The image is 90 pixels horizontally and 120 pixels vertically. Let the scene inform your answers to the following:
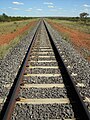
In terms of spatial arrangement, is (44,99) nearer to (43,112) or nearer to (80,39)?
(43,112)

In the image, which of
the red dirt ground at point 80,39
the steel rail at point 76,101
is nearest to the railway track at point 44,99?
the steel rail at point 76,101

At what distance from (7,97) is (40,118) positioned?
124 centimetres

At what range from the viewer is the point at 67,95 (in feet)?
17.5

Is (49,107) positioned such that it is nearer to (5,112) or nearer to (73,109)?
(73,109)

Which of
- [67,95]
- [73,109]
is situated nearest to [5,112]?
[73,109]

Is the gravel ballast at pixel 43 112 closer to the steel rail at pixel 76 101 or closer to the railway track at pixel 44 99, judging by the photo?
the railway track at pixel 44 99

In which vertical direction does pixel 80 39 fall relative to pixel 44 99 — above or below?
below

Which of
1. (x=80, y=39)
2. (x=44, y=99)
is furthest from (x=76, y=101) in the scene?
(x=80, y=39)

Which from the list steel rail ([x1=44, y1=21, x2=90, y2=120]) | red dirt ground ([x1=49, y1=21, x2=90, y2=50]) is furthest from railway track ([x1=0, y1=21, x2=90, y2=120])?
red dirt ground ([x1=49, y1=21, x2=90, y2=50])

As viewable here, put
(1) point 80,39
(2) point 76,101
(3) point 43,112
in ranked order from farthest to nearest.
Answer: (1) point 80,39 < (2) point 76,101 < (3) point 43,112

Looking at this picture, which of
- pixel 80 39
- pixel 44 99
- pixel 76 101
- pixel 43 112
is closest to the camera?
pixel 43 112

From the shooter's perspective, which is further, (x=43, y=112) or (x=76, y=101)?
(x=76, y=101)

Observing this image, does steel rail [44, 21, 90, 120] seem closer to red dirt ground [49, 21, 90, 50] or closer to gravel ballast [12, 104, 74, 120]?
gravel ballast [12, 104, 74, 120]

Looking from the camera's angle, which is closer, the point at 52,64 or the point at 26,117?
the point at 26,117
